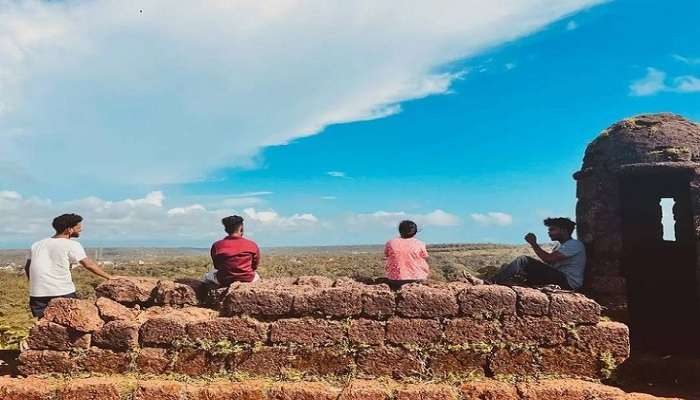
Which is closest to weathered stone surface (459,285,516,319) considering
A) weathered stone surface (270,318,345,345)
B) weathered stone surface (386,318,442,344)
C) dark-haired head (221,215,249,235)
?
weathered stone surface (386,318,442,344)

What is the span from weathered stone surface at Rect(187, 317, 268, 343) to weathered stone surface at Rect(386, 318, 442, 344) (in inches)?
59.8

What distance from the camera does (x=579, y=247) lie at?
8812 millimetres

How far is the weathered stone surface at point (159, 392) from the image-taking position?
6.73 meters

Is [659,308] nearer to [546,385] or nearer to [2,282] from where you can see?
[546,385]

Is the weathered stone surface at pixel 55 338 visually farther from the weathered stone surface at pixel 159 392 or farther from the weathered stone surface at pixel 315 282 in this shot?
the weathered stone surface at pixel 315 282

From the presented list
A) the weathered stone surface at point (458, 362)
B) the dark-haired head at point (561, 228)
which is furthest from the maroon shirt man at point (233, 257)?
the dark-haired head at point (561, 228)

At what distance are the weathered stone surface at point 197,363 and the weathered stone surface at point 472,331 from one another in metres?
2.76

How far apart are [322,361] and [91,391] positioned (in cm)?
270

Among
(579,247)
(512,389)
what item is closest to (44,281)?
(512,389)

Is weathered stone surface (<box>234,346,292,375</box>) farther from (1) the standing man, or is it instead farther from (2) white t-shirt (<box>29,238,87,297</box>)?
(2) white t-shirt (<box>29,238,87,297</box>)

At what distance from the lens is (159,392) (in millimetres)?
6738

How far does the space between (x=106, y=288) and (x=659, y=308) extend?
9.18 m

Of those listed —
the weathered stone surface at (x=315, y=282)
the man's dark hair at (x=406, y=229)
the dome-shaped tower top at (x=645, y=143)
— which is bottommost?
the weathered stone surface at (x=315, y=282)

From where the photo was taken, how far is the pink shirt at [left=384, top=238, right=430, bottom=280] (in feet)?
26.2
